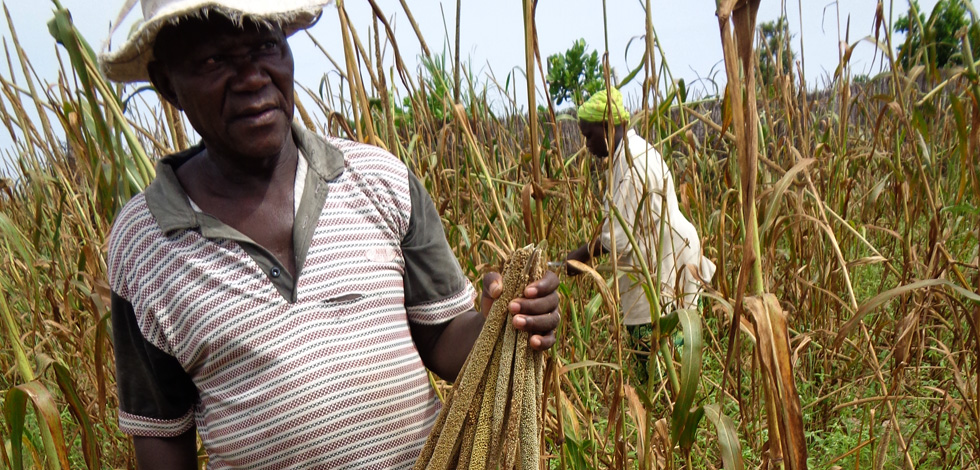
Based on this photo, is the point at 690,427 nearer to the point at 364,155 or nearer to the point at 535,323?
the point at 535,323

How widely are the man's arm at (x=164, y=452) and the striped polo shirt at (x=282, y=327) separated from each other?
0.8 inches

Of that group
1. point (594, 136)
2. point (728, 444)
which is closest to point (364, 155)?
point (728, 444)

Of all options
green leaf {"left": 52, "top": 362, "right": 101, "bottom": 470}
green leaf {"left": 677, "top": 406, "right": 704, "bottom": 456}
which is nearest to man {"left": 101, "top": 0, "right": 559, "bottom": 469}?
green leaf {"left": 52, "top": 362, "right": 101, "bottom": 470}

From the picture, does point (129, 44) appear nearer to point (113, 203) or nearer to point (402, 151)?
point (113, 203)

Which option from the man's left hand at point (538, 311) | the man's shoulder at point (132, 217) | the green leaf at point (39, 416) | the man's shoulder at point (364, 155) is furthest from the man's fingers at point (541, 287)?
the green leaf at point (39, 416)

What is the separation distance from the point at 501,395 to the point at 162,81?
62cm

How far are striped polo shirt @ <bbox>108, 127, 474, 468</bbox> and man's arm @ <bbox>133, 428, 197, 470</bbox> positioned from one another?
2 centimetres

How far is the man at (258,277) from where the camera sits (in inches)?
36.8

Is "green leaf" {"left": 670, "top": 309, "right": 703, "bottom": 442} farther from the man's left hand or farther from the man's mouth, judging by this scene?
the man's mouth

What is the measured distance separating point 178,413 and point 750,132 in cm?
82

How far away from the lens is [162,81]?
3.34 feet

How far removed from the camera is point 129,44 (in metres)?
0.94

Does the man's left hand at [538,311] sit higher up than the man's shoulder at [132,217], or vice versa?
the man's shoulder at [132,217]

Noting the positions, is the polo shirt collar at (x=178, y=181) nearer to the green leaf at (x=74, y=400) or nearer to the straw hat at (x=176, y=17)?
the straw hat at (x=176, y=17)
